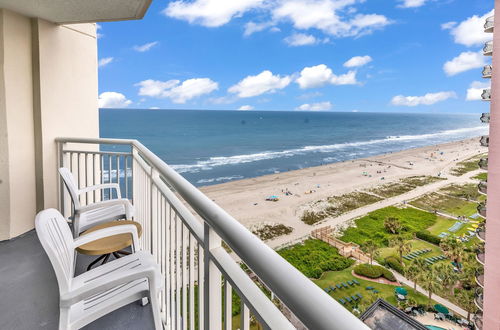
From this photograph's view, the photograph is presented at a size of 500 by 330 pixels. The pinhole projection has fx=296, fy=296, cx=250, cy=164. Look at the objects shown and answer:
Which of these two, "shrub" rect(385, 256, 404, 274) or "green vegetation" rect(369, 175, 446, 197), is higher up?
"green vegetation" rect(369, 175, 446, 197)

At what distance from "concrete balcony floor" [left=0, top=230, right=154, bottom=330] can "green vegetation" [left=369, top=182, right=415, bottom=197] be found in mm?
21902

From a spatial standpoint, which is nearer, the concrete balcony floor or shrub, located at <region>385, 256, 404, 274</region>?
the concrete balcony floor

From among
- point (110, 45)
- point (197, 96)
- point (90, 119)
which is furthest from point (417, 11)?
point (90, 119)

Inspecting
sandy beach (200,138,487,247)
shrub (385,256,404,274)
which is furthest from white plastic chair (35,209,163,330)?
shrub (385,256,404,274)

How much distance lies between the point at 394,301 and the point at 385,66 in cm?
6162

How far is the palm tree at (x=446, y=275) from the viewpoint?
38.8ft

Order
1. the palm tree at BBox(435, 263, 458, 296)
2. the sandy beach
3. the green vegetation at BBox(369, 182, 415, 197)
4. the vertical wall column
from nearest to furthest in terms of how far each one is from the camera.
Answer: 1. the vertical wall column
2. the palm tree at BBox(435, 263, 458, 296)
3. the sandy beach
4. the green vegetation at BBox(369, 182, 415, 197)

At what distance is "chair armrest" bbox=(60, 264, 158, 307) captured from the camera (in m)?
1.22

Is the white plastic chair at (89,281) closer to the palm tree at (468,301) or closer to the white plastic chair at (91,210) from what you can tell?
the white plastic chair at (91,210)

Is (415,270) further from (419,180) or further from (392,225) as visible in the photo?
(419,180)

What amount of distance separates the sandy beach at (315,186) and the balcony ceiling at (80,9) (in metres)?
11.5

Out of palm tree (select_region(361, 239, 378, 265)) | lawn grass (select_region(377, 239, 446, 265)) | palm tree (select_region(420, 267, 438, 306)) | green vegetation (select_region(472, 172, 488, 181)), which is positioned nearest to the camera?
palm tree (select_region(420, 267, 438, 306))

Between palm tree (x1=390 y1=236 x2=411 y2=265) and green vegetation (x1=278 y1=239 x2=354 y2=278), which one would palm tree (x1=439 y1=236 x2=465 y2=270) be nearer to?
palm tree (x1=390 y1=236 x2=411 y2=265)

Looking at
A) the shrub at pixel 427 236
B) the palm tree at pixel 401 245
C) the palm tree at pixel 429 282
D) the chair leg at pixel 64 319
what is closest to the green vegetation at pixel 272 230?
the palm tree at pixel 401 245
